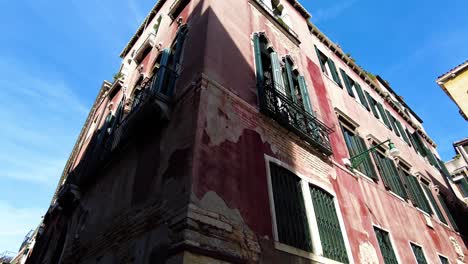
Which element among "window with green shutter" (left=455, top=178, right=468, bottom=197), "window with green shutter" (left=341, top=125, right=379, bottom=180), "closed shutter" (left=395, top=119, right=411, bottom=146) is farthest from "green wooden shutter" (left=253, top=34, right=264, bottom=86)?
"window with green shutter" (left=455, top=178, right=468, bottom=197)

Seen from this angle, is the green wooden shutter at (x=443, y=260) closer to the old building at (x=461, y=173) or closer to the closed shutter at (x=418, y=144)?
the closed shutter at (x=418, y=144)

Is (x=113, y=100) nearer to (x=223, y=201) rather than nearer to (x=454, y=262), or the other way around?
(x=223, y=201)

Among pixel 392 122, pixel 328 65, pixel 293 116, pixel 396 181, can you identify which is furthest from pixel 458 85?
pixel 293 116

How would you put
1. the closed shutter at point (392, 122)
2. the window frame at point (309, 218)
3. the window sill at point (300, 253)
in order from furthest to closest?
the closed shutter at point (392, 122), the window frame at point (309, 218), the window sill at point (300, 253)

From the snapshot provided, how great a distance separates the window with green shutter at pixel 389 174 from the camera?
9055 millimetres

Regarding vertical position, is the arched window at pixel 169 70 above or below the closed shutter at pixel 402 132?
below

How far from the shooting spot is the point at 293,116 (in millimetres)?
6441

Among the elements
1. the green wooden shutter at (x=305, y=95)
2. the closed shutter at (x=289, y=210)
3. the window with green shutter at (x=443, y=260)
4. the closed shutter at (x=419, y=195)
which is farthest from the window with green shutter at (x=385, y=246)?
the closed shutter at (x=419, y=195)

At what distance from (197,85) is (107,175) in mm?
3209

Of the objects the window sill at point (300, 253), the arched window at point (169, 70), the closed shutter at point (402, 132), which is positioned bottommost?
the window sill at point (300, 253)

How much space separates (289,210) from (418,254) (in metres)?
5.38

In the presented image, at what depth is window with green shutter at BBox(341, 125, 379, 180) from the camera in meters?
8.29

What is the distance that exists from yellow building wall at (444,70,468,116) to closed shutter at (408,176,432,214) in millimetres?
6046

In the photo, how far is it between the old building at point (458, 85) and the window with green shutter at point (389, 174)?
7.42m
